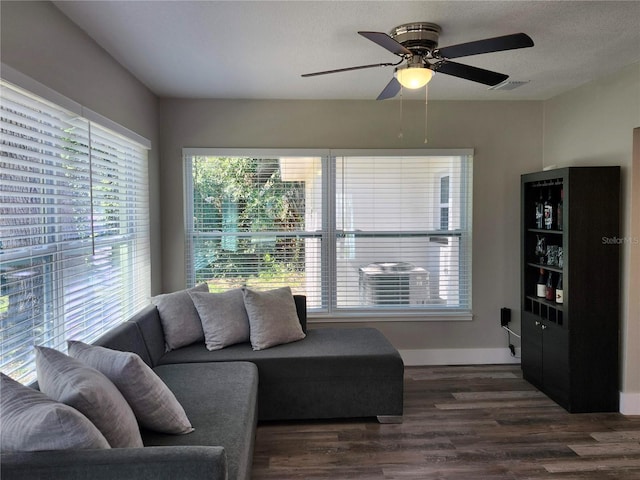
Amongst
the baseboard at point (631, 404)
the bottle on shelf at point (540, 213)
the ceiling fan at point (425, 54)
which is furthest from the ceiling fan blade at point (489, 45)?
the baseboard at point (631, 404)

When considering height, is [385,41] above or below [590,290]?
above

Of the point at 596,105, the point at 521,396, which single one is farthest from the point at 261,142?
the point at 521,396

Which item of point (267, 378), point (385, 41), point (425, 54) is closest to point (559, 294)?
point (425, 54)

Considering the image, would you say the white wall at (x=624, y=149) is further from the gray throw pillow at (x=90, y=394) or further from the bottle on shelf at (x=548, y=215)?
the gray throw pillow at (x=90, y=394)

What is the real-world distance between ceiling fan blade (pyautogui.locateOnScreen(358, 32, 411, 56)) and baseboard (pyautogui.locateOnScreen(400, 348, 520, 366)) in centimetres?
292

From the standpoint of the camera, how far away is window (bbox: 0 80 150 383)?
2020 millimetres

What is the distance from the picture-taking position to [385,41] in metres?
2.12

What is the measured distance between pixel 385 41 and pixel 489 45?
0.49 m

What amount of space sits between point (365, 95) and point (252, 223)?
5.08 feet

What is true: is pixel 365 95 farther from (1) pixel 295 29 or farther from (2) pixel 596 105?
(2) pixel 596 105

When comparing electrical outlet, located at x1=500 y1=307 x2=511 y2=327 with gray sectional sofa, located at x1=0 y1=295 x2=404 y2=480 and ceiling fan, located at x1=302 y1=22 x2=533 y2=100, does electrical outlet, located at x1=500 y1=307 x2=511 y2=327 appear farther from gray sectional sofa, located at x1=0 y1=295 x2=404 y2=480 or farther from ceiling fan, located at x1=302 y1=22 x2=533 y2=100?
ceiling fan, located at x1=302 y1=22 x2=533 y2=100

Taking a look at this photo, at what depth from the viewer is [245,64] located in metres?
3.21

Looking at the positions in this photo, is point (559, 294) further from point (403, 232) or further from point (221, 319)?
point (221, 319)

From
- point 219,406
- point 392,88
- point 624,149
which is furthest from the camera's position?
point 624,149
